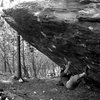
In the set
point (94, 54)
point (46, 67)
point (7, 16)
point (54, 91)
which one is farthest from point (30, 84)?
point (46, 67)

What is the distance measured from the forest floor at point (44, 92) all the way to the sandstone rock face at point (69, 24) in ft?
12.0

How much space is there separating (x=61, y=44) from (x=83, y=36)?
2.13 meters

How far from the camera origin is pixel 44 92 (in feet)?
52.5

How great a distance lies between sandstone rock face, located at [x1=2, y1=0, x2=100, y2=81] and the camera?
8.88 meters

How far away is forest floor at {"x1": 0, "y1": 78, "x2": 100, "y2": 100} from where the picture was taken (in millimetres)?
14563

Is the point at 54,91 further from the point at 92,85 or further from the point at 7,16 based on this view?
the point at 7,16

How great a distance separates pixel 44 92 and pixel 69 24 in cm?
833

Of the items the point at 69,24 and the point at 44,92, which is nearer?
the point at 69,24

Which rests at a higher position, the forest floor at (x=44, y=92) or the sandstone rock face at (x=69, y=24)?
the sandstone rock face at (x=69, y=24)

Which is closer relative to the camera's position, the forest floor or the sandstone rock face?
the sandstone rock face

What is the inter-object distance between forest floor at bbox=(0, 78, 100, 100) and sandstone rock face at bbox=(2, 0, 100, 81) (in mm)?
3657

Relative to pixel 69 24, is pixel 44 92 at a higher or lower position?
lower

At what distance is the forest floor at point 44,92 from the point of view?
14.6 m

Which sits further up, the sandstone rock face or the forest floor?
the sandstone rock face
